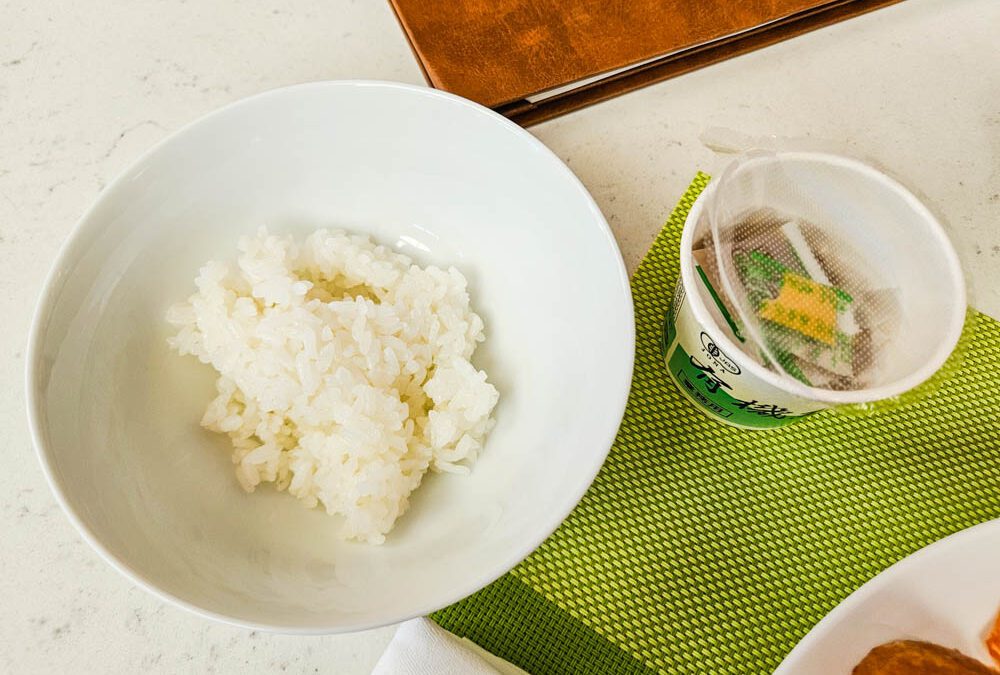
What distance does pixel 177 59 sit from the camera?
98cm

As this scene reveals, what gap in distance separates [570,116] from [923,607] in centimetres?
69

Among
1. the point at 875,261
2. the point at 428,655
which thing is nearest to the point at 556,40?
the point at 875,261

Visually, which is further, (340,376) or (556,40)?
(556,40)

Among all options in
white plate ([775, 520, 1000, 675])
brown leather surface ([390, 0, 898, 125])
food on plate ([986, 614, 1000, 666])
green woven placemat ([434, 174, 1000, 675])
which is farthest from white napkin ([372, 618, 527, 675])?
brown leather surface ([390, 0, 898, 125])

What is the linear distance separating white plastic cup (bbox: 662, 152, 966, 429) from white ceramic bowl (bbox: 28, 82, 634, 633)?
84mm

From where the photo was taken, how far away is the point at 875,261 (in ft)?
2.35

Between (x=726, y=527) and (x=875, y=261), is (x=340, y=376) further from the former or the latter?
(x=875, y=261)

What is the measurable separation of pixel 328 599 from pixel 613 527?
302 mm

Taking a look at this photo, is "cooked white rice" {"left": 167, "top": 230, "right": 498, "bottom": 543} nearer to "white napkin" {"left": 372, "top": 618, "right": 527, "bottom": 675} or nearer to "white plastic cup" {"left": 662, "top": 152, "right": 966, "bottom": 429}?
"white napkin" {"left": 372, "top": 618, "right": 527, "bottom": 675}

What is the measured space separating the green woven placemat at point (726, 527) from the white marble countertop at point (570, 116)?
0.19 m

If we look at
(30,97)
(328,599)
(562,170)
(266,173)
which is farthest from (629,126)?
(30,97)

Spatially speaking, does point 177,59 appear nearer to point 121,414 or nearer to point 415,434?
point 121,414

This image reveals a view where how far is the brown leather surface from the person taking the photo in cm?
91

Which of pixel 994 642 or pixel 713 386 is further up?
pixel 713 386
